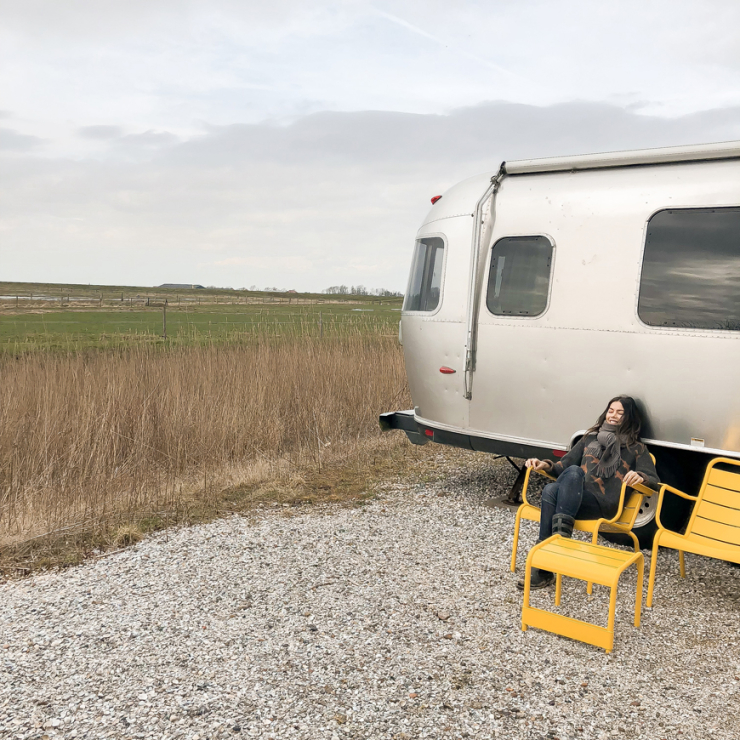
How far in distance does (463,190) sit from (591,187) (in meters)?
1.11

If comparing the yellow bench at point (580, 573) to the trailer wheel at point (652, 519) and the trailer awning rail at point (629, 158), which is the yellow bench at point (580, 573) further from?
the trailer awning rail at point (629, 158)

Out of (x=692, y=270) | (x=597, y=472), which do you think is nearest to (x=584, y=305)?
(x=692, y=270)

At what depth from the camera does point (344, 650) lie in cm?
338

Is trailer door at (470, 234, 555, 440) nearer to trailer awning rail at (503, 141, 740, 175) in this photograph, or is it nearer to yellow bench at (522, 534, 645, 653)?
trailer awning rail at (503, 141, 740, 175)

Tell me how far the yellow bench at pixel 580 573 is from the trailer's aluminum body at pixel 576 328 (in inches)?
49.6

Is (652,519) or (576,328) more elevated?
(576,328)

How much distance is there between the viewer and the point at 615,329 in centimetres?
471

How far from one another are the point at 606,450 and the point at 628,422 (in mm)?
237

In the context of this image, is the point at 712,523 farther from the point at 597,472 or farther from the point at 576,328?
the point at 576,328

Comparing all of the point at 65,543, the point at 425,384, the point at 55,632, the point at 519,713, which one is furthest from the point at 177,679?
the point at 425,384

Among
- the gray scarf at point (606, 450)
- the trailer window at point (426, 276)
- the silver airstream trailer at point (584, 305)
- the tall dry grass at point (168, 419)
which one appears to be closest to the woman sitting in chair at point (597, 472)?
the gray scarf at point (606, 450)

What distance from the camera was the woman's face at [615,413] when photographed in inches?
176

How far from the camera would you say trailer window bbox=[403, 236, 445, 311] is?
5.70 meters

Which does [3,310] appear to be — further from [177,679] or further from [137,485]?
[177,679]
